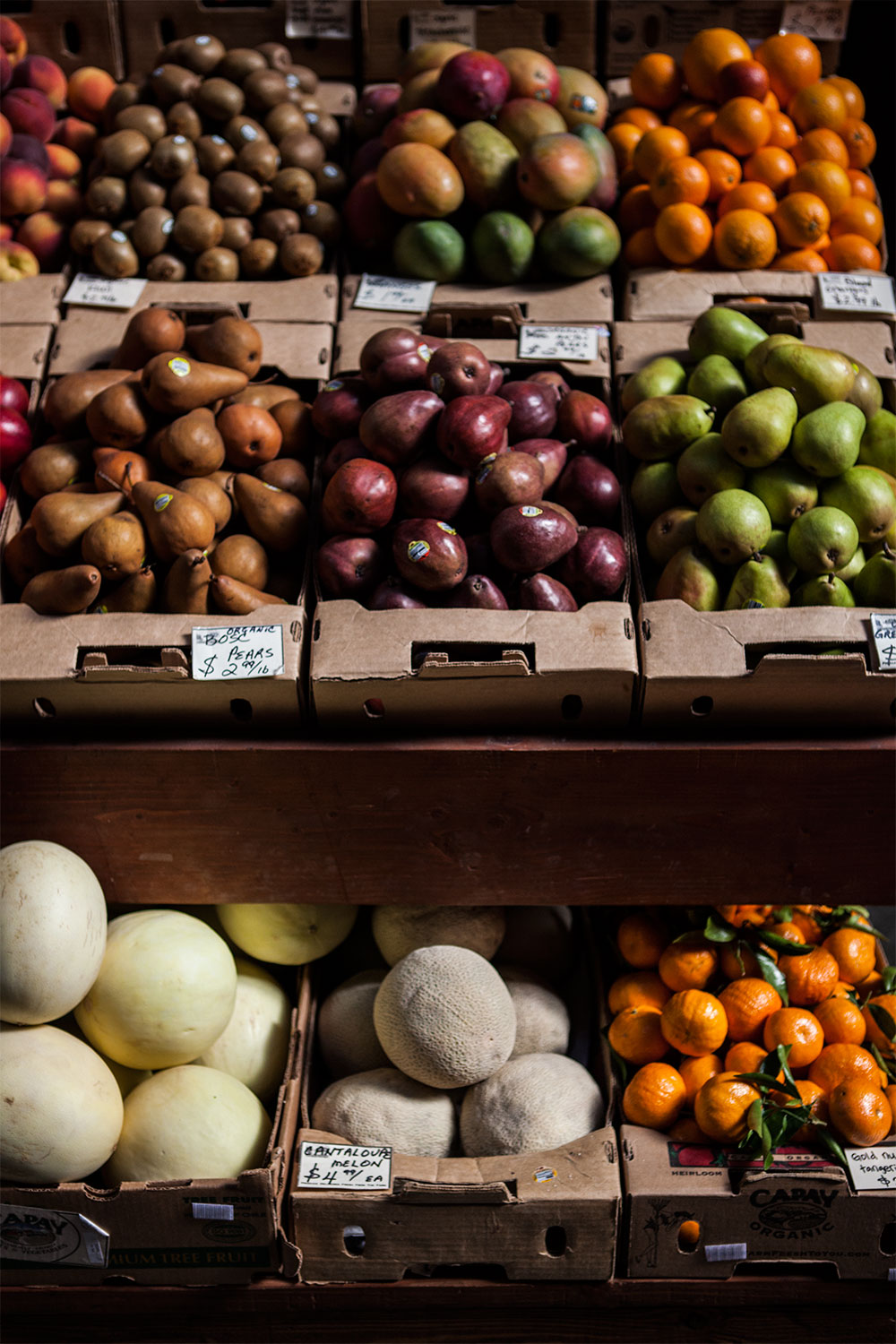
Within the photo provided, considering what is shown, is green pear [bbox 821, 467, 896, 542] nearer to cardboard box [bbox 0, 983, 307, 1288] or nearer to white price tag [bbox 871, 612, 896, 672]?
white price tag [bbox 871, 612, 896, 672]

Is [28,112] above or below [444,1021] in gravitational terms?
above

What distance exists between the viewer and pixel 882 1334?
1448mm

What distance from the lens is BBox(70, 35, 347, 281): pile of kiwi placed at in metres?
1.96

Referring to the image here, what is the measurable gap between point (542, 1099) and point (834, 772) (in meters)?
0.63

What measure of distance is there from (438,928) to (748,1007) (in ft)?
1.62

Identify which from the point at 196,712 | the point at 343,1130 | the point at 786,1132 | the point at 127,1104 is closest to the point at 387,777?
the point at 196,712

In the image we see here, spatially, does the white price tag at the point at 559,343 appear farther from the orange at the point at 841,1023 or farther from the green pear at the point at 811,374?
the orange at the point at 841,1023

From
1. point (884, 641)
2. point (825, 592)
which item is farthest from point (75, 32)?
point (884, 641)

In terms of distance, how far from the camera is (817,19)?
217 cm

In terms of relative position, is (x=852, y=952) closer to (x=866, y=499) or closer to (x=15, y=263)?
(x=866, y=499)

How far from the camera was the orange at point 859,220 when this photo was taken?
1.92m

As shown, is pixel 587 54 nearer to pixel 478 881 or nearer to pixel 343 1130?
pixel 478 881

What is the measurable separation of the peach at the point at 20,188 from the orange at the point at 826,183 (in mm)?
1514

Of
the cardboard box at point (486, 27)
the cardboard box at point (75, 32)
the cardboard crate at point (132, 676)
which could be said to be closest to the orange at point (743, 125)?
the cardboard box at point (486, 27)
